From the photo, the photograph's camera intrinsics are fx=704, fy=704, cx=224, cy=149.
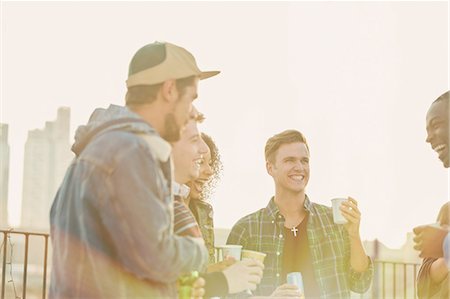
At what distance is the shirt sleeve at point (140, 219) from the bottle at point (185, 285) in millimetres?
181

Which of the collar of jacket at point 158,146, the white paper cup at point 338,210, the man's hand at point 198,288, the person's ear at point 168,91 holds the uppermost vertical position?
the person's ear at point 168,91

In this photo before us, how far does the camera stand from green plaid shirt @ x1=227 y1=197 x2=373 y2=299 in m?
3.95

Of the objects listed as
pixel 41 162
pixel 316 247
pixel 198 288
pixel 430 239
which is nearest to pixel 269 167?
pixel 316 247

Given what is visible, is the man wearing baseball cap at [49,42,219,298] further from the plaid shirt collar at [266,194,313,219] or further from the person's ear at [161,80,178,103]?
the plaid shirt collar at [266,194,313,219]

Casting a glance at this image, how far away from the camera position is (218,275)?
2318 millimetres

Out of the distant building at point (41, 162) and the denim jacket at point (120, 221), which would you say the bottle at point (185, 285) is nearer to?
the denim jacket at point (120, 221)

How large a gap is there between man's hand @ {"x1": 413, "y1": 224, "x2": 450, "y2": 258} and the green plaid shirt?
117cm

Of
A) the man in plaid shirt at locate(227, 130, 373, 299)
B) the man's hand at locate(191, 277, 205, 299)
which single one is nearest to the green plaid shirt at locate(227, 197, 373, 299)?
the man in plaid shirt at locate(227, 130, 373, 299)

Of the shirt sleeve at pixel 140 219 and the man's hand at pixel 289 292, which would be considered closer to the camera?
the shirt sleeve at pixel 140 219

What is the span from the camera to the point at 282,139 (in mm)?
4234

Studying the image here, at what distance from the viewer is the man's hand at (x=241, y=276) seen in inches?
91.3

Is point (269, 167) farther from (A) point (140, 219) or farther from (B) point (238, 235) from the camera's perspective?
(A) point (140, 219)

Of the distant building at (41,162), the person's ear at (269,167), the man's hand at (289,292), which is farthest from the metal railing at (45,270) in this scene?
the distant building at (41,162)

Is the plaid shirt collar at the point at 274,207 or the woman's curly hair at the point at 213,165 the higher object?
the woman's curly hair at the point at 213,165
